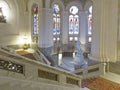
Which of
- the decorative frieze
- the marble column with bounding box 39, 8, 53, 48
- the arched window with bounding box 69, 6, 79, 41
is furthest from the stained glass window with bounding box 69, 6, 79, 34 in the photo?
the decorative frieze

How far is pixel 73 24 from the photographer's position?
2034 centimetres

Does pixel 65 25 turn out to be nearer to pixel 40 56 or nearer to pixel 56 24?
pixel 56 24

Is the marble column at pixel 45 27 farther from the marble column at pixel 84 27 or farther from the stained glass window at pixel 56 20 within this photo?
the marble column at pixel 84 27

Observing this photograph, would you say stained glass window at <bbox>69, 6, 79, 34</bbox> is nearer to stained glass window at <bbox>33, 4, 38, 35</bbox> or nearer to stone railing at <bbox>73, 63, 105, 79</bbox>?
stained glass window at <bbox>33, 4, 38, 35</bbox>

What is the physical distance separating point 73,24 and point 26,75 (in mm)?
15617

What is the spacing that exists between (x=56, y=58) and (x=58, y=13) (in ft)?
13.8

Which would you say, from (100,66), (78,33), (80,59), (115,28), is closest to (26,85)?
(100,66)

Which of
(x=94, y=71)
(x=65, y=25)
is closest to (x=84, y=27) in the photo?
(x=65, y=25)

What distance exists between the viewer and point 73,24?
66.7ft

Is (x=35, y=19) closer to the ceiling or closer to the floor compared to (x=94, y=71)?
closer to the ceiling

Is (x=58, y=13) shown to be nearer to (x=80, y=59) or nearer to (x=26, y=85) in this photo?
(x=80, y=59)

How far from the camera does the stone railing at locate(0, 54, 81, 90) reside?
4622 mm

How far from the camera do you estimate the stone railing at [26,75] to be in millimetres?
4622

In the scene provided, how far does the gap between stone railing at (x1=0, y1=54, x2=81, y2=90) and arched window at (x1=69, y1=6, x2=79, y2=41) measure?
14285 mm
